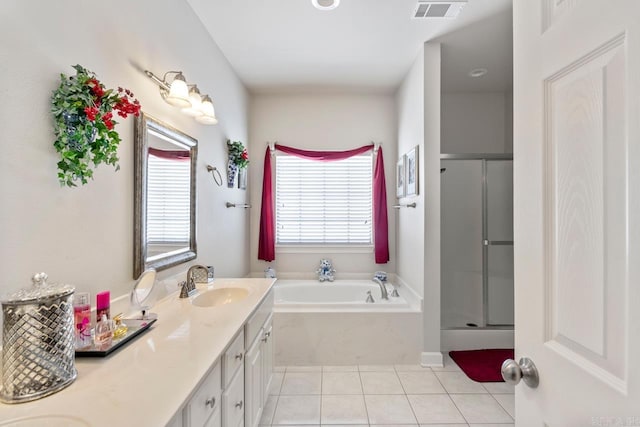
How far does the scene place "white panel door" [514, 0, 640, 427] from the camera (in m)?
0.50

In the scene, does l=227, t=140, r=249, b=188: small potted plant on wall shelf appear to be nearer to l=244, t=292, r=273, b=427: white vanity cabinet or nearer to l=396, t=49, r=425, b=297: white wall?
l=244, t=292, r=273, b=427: white vanity cabinet

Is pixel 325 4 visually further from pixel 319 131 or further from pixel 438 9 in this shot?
pixel 319 131

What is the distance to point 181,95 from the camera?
1.65 metres

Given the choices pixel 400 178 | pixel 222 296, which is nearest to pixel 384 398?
pixel 222 296

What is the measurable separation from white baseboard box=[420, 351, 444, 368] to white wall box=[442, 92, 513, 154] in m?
2.21

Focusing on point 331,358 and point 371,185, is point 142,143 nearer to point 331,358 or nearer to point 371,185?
point 331,358

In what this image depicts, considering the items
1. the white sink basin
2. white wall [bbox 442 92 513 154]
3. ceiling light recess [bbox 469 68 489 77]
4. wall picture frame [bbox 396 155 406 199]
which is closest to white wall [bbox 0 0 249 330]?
the white sink basin

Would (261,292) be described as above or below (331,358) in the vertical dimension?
above

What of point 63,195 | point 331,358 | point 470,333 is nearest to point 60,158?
point 63,195

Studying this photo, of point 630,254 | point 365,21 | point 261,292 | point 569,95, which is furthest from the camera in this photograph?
point 365,21

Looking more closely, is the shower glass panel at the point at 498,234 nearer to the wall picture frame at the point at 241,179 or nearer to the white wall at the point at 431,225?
the white wall at the point at 431,225

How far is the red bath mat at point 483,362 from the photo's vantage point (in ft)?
8.04

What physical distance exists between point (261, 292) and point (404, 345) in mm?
1501

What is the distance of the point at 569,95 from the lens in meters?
0.63
